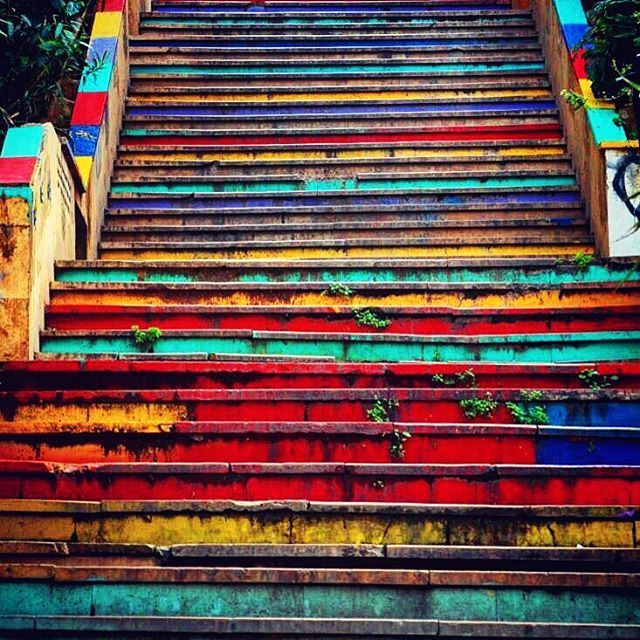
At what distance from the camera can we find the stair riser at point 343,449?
16.4 feet

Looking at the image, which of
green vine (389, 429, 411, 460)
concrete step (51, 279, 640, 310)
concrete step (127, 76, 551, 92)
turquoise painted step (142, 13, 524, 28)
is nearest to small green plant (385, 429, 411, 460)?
green vine (389, 429, 411, 460)

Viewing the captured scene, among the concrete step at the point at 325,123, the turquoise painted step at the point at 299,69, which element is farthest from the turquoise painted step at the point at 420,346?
the turquoise painted step at the point at 299,69

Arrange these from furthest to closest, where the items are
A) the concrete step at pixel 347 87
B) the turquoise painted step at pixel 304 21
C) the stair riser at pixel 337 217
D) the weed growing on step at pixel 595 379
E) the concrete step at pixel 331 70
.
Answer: the turquoise painted step at pixel 304 21 → the concrete step at pixel 331 70 → the concrete step at pixel 347 87 → the stair riser at pixel 337 217 → the weed growing on step at pixel 595 379

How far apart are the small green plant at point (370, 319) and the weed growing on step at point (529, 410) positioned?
1.07 m

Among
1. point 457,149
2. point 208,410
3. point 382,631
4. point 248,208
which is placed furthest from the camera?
point 457,149

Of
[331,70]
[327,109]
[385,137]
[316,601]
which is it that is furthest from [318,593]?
[331,70]

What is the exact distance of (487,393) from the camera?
5.27 meters

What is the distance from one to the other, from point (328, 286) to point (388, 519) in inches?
76.6

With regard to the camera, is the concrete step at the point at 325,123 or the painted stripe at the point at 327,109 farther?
the painted stripe at the point at 327,109

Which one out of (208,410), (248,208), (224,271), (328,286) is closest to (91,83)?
(248,208)

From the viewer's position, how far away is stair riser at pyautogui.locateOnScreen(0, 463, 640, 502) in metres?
4.79

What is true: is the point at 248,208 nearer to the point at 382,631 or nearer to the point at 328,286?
the point at 328,286

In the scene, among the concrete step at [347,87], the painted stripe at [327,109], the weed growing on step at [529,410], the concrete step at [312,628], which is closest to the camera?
the concrete step at [312,628]

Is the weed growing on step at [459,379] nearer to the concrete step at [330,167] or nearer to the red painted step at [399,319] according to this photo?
the red painted step at [399,319]
